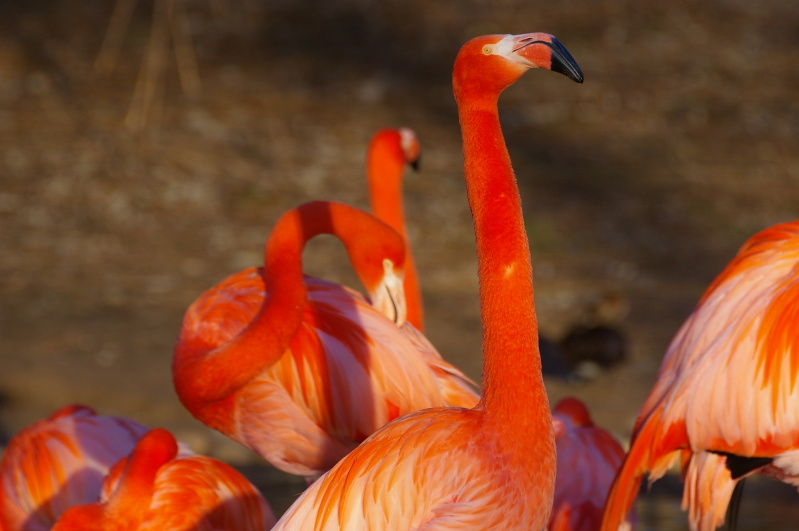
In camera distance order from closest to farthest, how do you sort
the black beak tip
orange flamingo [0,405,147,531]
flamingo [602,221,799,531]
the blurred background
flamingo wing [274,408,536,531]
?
the black beak tip, flamingo wing [274,408,536,531], flamingo [602,221,799,531], orange flamingo [0,405,147,531], the blurred background

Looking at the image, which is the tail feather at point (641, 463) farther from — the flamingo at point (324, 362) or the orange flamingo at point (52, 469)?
the orange flamingo at point (52, 469)

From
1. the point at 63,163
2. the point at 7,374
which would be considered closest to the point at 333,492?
the point at 7,374

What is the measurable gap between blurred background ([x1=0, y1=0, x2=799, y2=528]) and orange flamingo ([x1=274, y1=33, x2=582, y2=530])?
3078 millimetres

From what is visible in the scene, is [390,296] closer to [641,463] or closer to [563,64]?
[641,463]

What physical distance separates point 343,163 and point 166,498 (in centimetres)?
702

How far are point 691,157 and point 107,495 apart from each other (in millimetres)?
8246

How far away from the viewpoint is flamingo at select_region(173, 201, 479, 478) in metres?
3.94

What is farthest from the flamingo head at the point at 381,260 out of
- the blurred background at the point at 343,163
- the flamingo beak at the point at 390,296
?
the blurred background at the point at 343,163

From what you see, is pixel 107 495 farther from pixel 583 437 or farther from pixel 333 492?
pixel 583 437

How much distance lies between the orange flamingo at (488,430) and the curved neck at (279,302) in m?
1.12

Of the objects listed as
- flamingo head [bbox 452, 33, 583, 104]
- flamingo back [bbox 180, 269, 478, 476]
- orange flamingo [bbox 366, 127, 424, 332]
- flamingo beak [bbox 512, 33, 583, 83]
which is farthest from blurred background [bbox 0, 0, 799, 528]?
flamingo beak [bbox 512, 33, 583, 83]

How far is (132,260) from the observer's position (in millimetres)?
8617

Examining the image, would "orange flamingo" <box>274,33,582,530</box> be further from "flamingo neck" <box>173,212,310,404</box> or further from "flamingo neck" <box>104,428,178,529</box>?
"flamingo neck" <box>173,212,310,404</box>

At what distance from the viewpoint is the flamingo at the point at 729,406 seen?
10.9 ft
